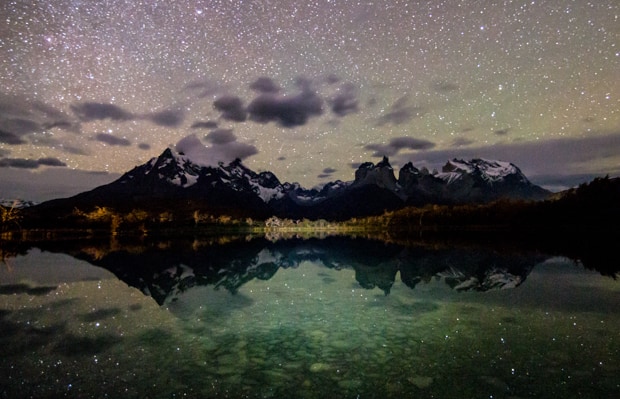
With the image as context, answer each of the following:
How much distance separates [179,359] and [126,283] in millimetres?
19663

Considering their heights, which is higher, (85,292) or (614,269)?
(85,292)

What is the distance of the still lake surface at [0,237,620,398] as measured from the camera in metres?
10.4

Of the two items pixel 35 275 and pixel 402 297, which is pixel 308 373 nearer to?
pixel 402 297

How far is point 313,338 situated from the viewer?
49.5ft

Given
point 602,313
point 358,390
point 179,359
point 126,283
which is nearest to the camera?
point 358,390

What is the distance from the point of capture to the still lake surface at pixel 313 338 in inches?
411

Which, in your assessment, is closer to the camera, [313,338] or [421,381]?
[421,381]

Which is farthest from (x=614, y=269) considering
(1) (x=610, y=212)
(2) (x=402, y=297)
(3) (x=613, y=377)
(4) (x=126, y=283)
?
(1) (x=610, y=212)

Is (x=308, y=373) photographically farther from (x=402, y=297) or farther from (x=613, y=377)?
(x=402, y=297)

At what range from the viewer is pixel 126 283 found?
29188 millimetres

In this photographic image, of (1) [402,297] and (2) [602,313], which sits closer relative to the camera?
(2) [602,313]

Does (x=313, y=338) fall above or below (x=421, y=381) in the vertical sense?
below

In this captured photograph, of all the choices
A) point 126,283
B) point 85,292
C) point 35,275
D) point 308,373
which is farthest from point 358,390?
point 35,275

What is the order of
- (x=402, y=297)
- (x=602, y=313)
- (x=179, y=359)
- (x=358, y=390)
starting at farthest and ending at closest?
(x=402, y=297) < (x=602, y=313) < (x=179, y=359) < (x=358, y=390)
